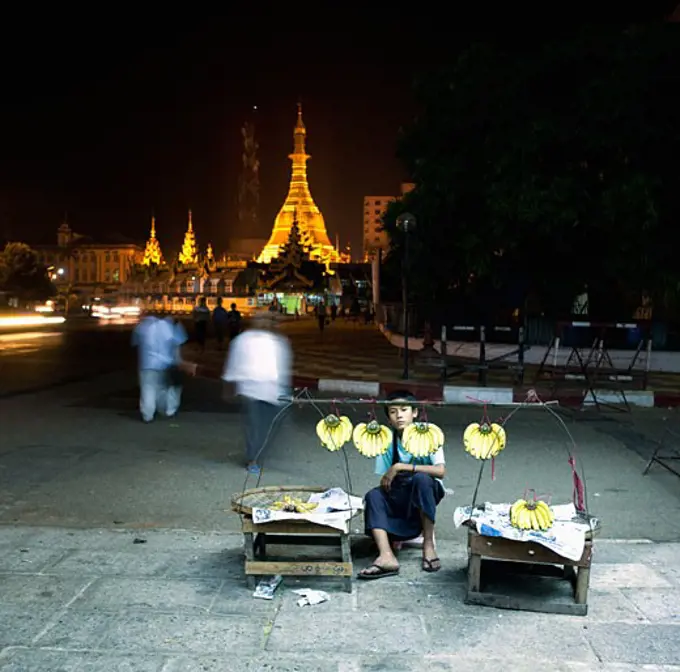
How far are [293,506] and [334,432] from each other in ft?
1.75

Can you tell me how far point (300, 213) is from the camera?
388 feet

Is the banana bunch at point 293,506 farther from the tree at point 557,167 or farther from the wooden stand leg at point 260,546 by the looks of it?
the tree at point 557,167

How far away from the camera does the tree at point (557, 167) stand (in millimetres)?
15320

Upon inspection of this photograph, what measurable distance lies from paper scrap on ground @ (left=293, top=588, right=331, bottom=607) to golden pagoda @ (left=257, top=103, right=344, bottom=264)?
10863 cm

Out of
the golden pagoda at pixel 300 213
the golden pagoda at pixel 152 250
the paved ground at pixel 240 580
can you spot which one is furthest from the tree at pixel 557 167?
the golden pagoda at pixel 152 250

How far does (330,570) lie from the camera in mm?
4367

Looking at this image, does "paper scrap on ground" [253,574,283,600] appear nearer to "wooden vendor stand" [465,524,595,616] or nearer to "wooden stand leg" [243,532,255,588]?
"wooden stand leg" [243,532,255,588]

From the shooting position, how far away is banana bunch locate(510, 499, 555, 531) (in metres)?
4.31

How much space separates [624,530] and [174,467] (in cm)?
431

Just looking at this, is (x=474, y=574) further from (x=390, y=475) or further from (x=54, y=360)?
(x=54, y=360)

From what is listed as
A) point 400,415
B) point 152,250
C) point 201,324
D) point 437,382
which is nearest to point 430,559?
point 400,415

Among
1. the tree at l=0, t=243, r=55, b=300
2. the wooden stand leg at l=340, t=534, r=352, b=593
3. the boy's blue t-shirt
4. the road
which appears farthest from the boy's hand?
the tree at l=0, t=243, r=55, b=300

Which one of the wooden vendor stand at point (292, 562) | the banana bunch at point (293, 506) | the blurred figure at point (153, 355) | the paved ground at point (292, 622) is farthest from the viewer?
the blurred figure at point (153, 355)

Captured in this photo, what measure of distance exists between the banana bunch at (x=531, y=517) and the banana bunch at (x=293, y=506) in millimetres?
1223
